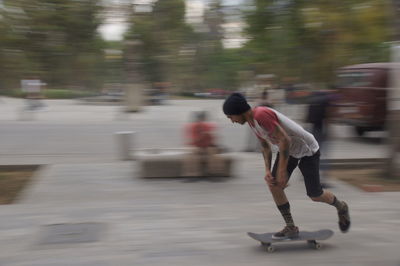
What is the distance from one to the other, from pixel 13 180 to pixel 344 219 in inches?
224

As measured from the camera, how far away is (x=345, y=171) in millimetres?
9180

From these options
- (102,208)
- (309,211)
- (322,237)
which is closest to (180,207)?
(102,208)

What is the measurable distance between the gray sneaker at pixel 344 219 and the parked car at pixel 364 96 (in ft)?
24.7

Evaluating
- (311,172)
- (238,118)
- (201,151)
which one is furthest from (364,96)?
(238,118)

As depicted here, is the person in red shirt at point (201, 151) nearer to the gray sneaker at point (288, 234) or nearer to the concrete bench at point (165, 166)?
the concrete bench at point (165, 166)

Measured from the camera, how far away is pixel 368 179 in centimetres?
833

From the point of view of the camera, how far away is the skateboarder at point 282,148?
14.7 feet

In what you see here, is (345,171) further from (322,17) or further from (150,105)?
(150,105)

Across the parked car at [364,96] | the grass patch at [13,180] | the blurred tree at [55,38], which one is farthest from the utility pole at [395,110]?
the grass patch at [13,180]

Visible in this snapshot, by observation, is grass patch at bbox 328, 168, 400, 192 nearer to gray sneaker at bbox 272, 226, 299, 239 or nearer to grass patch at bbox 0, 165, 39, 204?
gray sneaker at bbox 272, 226, 299, 239

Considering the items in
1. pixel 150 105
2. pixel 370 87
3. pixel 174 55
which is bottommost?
pixel 150 105

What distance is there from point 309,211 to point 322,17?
316 centimetres

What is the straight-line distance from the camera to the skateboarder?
449 cm

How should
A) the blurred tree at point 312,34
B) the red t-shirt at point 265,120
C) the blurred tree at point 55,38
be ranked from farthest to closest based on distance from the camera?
the blurred tree at point 312,34 → the blurred tree at point 55,38 → the red t-shirt at point 265,120
